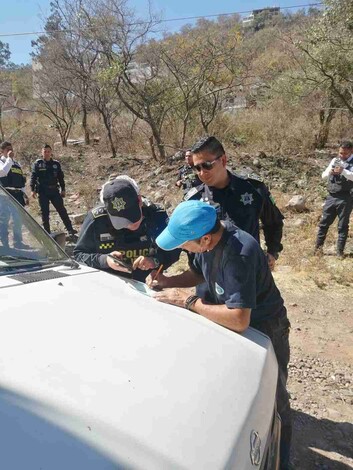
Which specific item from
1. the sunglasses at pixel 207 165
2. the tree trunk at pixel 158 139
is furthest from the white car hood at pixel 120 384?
the tree trunk at pixel 158 139

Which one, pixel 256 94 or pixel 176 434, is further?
pixel 256 94

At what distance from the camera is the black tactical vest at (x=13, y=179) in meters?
7.12

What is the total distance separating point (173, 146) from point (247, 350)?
1174cm

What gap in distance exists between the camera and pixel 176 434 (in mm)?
1118

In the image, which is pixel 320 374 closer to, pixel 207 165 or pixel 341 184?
pixel 207 165

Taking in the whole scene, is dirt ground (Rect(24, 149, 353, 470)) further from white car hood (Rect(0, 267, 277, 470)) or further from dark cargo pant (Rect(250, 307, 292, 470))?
white car hood (Rect(0, 267, 277, 470))

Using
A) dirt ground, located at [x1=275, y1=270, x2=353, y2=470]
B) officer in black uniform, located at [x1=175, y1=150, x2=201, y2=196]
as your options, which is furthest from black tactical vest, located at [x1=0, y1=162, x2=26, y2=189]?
dirt ground, located at [x1=275, y1=270, x2=353, y2=470]

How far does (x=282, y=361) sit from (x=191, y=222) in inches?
41.8

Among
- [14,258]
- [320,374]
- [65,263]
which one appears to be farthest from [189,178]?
[14,258]

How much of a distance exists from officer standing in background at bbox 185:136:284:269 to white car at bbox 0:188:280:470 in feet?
2.65

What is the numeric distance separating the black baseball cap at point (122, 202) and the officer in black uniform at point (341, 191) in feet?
14.7

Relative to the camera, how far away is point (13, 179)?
7.18m

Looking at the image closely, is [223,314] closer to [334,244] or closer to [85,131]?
[334,244]

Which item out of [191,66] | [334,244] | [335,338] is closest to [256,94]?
[191,66]
